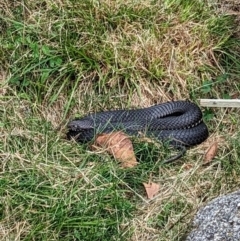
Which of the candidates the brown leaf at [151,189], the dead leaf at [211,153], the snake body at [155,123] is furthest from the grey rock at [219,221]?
the snake body at [155,123]

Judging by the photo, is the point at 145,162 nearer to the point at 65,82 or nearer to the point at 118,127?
the point at 118,127

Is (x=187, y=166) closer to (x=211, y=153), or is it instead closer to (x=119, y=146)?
(x=211, y=153)

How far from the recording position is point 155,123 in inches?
250

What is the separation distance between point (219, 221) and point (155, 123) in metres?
1.94

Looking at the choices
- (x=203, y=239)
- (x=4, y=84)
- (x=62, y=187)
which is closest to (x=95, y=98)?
(x=4, y=84)

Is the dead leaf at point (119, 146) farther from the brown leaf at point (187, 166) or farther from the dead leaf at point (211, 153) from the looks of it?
the dead leaf at point (211, 153)

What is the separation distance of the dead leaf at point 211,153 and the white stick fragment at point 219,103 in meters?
0.38

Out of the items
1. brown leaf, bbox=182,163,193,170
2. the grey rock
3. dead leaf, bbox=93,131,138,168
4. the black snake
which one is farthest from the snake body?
the grey rock

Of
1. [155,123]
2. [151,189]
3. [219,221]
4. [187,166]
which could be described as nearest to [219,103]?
[155,123]

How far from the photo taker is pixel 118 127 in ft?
20.1

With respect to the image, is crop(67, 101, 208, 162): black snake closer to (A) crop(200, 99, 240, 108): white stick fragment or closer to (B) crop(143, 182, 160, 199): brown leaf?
(A) crop(200, 99, 240, 108): white stick fragment

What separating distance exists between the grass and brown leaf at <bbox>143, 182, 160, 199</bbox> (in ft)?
0.15

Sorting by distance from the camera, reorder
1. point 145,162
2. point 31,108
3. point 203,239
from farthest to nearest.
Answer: point 31,108
point 145,162
point 203,239

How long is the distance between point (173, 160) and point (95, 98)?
99 centimetres
